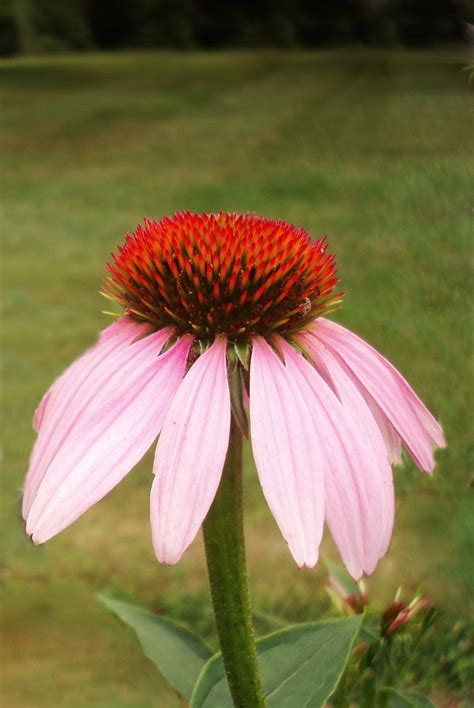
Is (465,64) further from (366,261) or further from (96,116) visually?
(96,116)

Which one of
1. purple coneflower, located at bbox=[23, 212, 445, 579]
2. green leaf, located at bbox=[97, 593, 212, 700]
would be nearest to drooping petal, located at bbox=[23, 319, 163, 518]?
purple coneflower, located at bbox=[23, 212, 445, 579]

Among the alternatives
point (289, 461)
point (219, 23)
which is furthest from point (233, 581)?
point (219, 23)

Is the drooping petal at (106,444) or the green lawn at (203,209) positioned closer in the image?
the drooping petal at (106,444)

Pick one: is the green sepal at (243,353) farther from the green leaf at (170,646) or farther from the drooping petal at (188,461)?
the green leaf at (170,646)

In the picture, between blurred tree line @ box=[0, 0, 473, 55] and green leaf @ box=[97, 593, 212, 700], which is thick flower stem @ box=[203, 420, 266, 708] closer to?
green leaf @ box=[97, 593, 212, 700]

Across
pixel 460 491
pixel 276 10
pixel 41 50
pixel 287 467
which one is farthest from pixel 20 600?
pixel 41 50

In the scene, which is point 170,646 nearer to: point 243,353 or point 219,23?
point 243,353

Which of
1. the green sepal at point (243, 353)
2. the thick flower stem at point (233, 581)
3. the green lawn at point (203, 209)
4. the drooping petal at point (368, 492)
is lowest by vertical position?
the green lawn at point (203, 209)

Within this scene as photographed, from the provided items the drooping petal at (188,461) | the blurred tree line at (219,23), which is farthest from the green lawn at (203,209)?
the drooping petal at (188,461)
